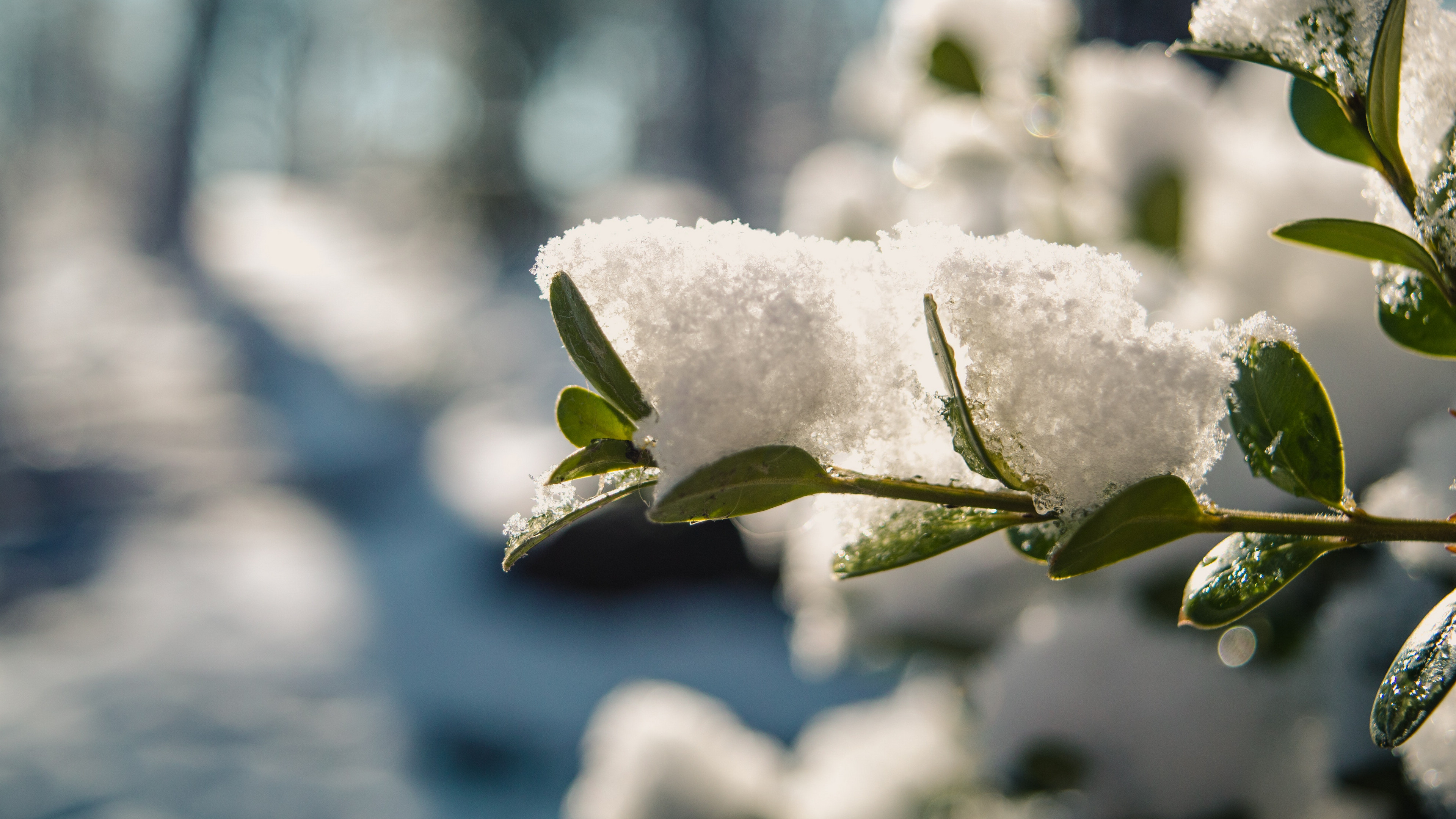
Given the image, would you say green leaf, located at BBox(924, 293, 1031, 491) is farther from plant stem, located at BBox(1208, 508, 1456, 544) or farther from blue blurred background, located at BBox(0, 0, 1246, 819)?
blue blurred background, located at BBox(0, 0, 1246, 819)

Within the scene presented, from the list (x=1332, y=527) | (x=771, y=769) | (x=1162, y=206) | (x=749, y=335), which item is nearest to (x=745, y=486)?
(x=749, y=335)

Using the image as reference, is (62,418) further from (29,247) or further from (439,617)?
(29,247)

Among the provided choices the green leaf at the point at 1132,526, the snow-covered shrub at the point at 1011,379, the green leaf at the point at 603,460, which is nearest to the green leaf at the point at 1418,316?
the snow-covered shrub at the point at 1011,379

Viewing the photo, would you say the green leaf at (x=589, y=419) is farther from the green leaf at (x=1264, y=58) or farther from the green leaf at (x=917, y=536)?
the green leaf at (x=1264, y=58)

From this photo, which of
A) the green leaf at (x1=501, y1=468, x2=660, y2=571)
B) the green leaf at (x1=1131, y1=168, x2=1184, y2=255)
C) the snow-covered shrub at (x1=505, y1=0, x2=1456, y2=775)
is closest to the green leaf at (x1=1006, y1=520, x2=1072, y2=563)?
the snow-covered shrub at (x1=505, y1=0, x2=1456, y2=775)

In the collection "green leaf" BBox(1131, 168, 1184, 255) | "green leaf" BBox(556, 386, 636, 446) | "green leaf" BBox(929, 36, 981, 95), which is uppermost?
"green leaf" BBox(929, 36, 981, 95)
